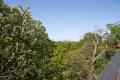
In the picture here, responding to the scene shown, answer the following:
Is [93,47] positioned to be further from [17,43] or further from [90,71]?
[17,43]

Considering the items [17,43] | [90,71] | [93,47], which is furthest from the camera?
[93,47]

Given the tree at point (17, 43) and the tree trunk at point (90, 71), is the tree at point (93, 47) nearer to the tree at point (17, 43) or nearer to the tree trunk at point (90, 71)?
the tree trunk at point (90, 71)

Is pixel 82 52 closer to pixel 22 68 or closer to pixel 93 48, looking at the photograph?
pixel 93 48

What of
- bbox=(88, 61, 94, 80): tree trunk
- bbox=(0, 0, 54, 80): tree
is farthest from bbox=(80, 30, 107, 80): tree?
bbox=(0, 0, 54, 80): tree

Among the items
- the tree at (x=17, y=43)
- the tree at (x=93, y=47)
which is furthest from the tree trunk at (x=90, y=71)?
the tree at (x=17, y=43)

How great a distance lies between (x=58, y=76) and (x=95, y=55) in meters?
6.47

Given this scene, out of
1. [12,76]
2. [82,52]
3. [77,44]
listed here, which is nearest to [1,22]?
[12,76]

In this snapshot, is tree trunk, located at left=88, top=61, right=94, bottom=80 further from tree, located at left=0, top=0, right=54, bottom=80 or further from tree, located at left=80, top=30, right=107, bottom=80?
tree, located at left=0, top=0, right=54, bottom=80

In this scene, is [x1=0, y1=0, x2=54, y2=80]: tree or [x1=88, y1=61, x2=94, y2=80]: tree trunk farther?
[x1=88, y1=61, x2=94, y2=80]: tree trunk

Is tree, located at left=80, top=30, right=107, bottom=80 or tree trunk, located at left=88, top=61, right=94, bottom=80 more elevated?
tree, located at left=80, top=30, right=107, bottom=80

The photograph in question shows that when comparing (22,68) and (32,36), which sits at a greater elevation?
(32,36)

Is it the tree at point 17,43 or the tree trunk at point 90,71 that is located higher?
the tree at point 17,43

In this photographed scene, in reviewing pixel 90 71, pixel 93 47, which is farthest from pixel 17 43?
pixel 93 47

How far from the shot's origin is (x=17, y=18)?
2441 cm
